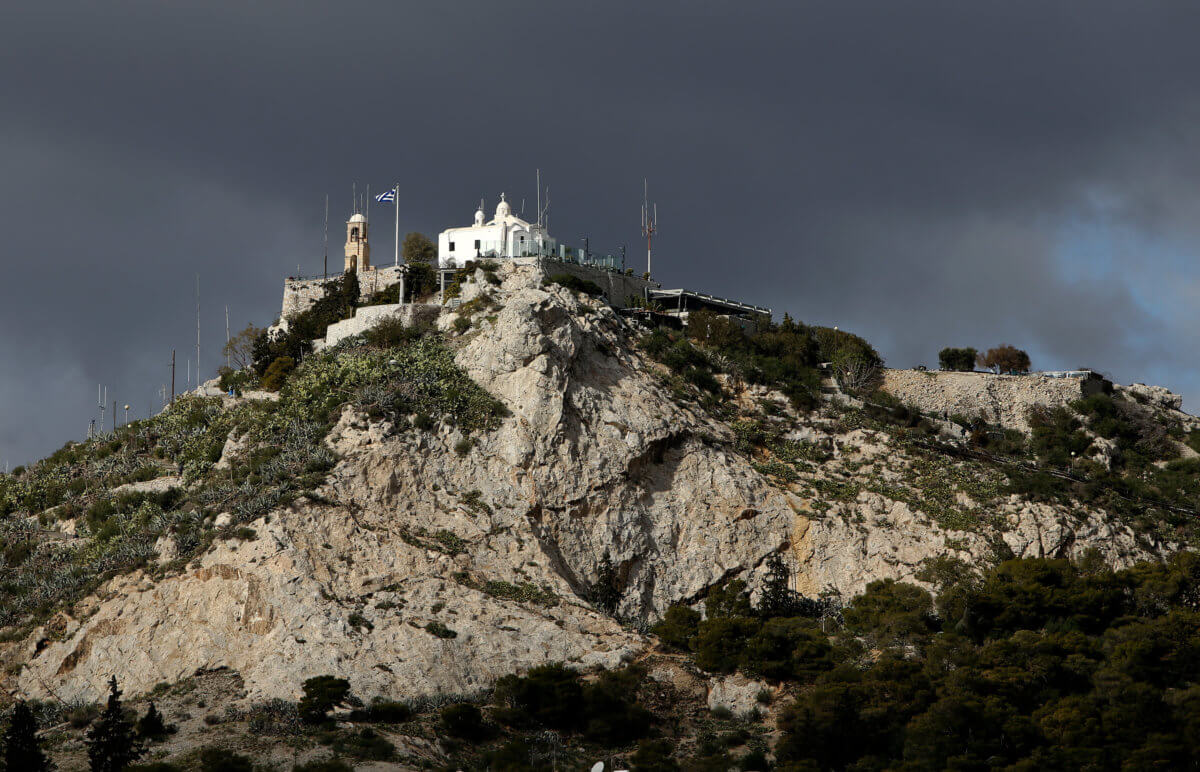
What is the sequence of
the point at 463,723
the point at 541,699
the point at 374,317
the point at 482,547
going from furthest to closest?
the point at 374,317, the point at 482,547, the point at 541,699, the point at 463,723

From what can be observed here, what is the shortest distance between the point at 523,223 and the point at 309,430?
18865 millimetres

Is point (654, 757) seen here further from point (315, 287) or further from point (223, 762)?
point (315, 287)

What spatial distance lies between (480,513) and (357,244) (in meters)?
25.0

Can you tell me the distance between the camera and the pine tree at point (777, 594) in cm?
4275

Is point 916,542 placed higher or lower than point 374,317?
lower

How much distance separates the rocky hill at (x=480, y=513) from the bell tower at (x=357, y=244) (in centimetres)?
1055

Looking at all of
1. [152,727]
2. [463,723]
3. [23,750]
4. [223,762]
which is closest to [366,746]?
[463,723]

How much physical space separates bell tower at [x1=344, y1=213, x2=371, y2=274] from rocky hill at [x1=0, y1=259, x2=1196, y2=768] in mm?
10552

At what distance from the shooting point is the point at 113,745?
28.7 m

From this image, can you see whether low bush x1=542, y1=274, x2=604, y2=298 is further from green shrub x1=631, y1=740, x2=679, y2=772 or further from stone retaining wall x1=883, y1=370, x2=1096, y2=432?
green shrub x1=631, y1=740, x2=679, y2=772

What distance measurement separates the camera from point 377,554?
39.6 m

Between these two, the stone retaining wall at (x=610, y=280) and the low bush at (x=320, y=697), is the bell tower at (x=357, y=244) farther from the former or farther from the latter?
the low bush at (x=320, y=697)

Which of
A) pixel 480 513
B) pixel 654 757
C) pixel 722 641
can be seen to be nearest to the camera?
pixel 654 757

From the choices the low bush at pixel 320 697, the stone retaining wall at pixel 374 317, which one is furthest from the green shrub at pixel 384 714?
the stone retaining wall at pixel 374 317
